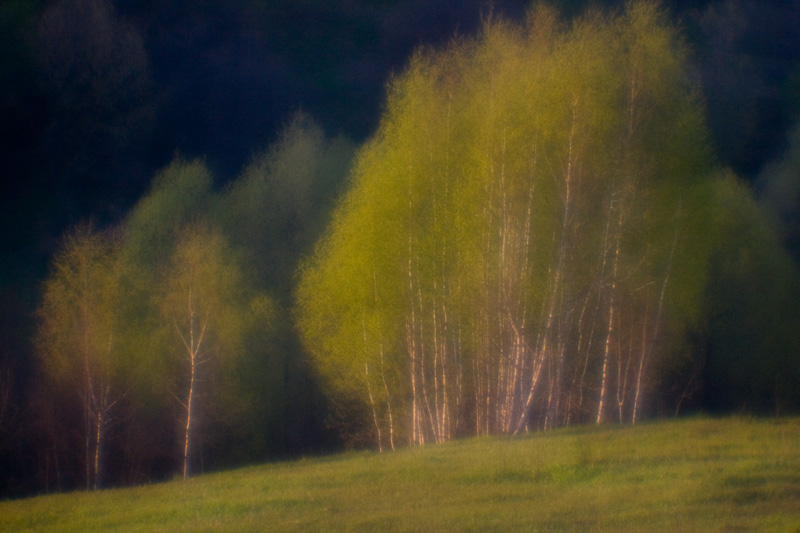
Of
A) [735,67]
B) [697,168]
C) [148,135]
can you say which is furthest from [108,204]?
[735,67]

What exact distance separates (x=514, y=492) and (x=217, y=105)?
30411 mm

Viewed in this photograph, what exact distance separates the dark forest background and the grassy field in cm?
1070

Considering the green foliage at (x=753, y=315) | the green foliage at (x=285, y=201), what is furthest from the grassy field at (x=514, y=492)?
the green foliage at (x=285, y=201)

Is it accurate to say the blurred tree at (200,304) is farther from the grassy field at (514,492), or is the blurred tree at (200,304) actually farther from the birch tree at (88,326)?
the grassy field at (514,492)

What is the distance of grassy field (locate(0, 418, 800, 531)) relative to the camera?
6.97 metres

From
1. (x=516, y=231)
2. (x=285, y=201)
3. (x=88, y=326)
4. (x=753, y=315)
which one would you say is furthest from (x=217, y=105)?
(x=753, y=315)

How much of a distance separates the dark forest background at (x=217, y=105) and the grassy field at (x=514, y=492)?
10.7 m

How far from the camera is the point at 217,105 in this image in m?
34.5

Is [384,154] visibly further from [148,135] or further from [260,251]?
[148,135]

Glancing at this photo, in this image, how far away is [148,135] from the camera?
30000 millimetres

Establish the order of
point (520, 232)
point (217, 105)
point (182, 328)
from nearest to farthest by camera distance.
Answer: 1. point (520, 232)
2. point (182, 328)
3. point (217, 105)

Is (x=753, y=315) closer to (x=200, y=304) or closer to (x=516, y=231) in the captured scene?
(x=516, y=231)

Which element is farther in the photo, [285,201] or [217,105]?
[217,105]

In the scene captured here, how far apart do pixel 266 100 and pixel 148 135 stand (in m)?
7.47
